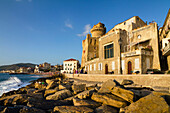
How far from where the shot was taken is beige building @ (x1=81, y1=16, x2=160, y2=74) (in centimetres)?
1780

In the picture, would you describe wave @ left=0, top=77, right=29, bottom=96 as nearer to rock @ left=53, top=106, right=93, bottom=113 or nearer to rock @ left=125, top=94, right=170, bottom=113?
rock @ left=53, top=106, right=93, bottom=113

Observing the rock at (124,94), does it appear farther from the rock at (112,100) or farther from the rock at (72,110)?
the rock at (72,110)

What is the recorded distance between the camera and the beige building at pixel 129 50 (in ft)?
58.4

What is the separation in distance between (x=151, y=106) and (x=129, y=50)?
1856 centimetres

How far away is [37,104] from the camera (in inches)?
252

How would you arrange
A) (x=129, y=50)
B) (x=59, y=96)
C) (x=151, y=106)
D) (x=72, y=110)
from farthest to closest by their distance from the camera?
(x=129, y=50), (x=59, y=96), (x=72, y=110), (x=151, y=106)

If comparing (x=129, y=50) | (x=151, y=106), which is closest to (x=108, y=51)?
(x=129, y=50)

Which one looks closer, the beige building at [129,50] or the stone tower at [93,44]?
the beige building at [129,50]

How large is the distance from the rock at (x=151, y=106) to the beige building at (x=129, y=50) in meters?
13.9

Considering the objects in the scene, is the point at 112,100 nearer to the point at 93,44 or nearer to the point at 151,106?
the point at 151,106

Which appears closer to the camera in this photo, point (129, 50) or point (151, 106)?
point (151, 106)

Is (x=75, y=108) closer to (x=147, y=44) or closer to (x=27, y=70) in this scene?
(x=147, y=44)

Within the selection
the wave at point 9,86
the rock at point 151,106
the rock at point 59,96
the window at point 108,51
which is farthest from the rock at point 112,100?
the window at point 108,51

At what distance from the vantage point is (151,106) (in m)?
4.30
